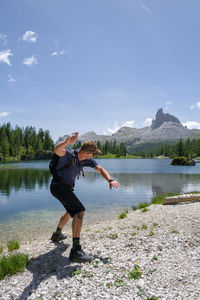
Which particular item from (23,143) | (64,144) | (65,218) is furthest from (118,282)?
(23,143)

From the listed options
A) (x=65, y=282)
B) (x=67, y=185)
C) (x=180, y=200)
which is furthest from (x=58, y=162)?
(x=180, y=200)

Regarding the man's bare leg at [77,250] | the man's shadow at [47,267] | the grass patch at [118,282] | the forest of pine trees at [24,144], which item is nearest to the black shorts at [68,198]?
the man's bare leg at [77,250]

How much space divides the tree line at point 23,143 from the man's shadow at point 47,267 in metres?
133

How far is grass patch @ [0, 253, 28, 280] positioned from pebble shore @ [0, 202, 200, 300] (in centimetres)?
19

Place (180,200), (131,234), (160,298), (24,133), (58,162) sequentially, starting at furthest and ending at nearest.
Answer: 1. (24,133)
2. (180,200)
3. (131,234)
4. (58,162)
5. (160,298)

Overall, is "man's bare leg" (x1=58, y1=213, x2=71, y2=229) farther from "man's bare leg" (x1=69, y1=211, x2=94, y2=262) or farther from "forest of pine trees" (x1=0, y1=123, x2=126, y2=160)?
"forest of pine trees" (x1=0, y1=123, x2=126, y2=160)

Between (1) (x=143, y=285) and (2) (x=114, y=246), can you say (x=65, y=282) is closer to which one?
(1) (x=143, y=285)

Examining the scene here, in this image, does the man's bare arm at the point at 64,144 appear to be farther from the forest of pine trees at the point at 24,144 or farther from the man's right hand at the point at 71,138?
the forest of pine trees at the point at 24,144

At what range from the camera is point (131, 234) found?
29.0 feet

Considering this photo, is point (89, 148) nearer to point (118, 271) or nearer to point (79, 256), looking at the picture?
point (79, 256)

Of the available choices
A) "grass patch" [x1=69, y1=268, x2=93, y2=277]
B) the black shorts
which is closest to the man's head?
the black shorts

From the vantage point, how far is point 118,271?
5.88m

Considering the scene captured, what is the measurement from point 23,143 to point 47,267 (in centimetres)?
15922

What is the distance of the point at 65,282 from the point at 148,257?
2.60 m
